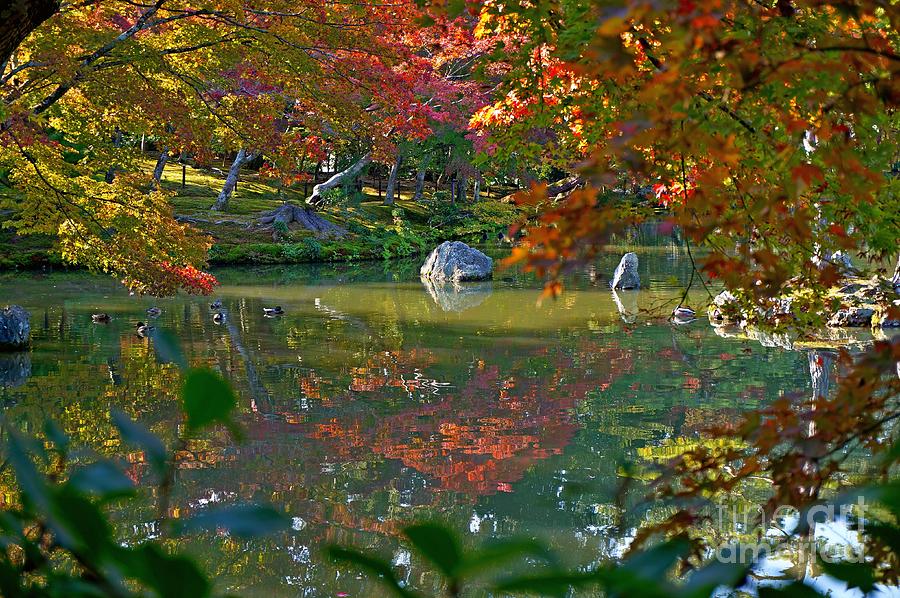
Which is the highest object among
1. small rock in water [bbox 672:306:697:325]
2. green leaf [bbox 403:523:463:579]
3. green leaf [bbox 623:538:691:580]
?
green leaf [bbox 403:523:463:579]

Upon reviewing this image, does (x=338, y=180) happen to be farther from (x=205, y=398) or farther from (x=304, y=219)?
(x=205, y=398)

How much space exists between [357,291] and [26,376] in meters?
8.31

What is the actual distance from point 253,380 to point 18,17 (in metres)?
6.15

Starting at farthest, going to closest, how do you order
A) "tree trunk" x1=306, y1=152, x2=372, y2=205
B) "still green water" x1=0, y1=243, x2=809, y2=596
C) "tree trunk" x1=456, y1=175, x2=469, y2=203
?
"tree trunk" x1=456, y1=175, x2=469, y2=203, "tree trunk" x1=306, y1=152, x2=372, y2=205, "still green water" x1=0, y1=243, x2=809, y2=596

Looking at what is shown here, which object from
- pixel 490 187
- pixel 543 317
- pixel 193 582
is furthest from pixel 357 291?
pixel 490 187

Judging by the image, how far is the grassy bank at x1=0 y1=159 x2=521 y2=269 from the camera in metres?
21.5

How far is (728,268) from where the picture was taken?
1986mm

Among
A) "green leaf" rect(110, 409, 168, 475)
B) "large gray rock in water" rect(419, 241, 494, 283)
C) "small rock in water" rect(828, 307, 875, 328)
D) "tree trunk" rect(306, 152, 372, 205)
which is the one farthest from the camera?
"tree trunk" rect(306, 152, 372, 205)

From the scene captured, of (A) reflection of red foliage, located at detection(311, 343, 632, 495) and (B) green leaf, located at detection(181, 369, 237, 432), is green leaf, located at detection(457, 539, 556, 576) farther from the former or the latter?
(A) reflection of red foliage, located at detection(311, 343, 632, 495)

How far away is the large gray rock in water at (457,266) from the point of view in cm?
1956

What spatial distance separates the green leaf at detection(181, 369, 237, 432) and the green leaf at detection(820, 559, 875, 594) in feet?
2.03

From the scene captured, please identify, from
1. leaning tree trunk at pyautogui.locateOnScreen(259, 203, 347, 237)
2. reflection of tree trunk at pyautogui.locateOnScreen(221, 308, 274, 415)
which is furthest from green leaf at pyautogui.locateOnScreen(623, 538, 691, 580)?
leaning tree trunk at pyautogui.locateOnScreen(259, 203, 347, 237)

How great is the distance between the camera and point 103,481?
82 cm

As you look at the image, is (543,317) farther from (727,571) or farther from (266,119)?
(727,571)
